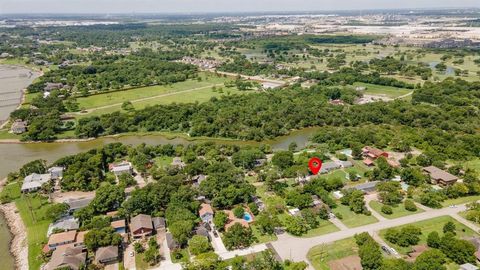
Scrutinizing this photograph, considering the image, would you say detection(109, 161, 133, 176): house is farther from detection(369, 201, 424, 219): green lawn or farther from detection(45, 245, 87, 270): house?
detection(369, 201, 424, 219): green lawn

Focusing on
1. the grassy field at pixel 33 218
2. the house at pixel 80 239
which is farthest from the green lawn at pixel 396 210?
the grassy field at pixel 33 218

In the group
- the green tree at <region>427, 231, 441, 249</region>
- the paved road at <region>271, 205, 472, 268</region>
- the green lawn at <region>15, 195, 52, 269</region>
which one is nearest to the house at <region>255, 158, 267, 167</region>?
the paved road at <region>271, 205, 472, 268</region>

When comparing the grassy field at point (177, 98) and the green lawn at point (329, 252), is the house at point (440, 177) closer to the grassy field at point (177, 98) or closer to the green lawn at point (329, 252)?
the green lawn at point (329, 252)

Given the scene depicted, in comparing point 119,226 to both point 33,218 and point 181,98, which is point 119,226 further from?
point 181,98

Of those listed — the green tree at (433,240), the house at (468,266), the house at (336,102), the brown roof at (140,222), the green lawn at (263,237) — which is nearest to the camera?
the house at (468,266)

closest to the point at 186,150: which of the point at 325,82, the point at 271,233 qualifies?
the point at 271,233

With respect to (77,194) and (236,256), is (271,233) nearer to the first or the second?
(236,256)

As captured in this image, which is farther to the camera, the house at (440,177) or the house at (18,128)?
the house at (18,128)
